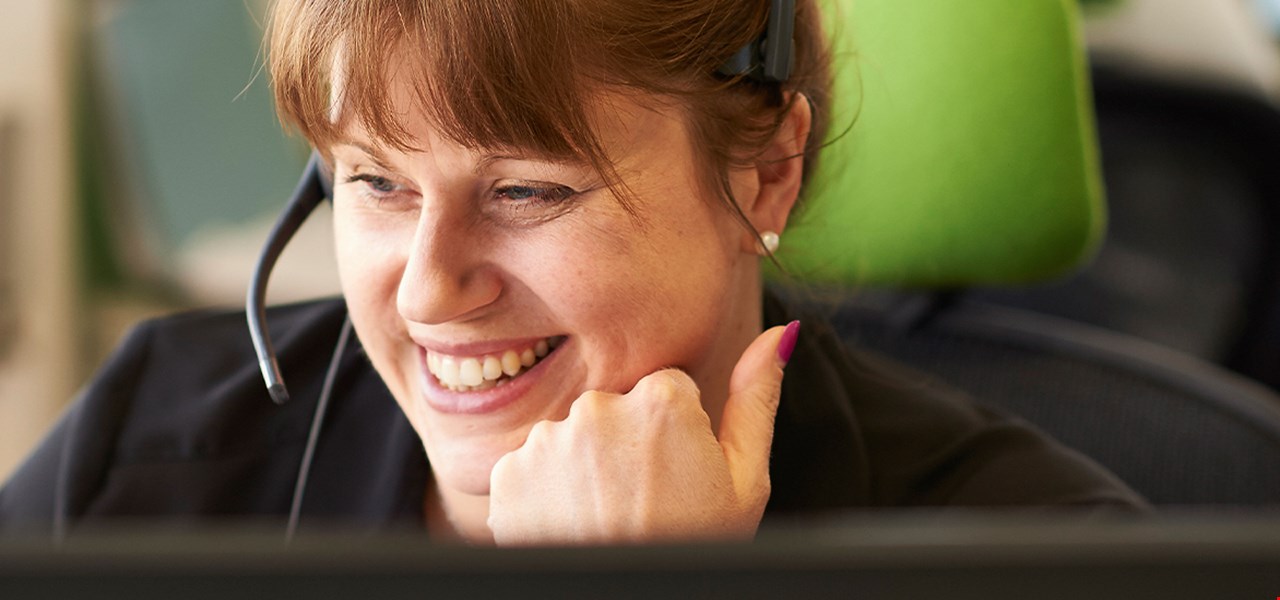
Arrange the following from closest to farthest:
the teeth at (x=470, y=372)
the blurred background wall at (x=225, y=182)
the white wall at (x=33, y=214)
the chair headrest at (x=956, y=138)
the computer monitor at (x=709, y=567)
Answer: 1. the computer monitor at (x=709, y=567)
2. the teeth at (x=470, y=372)
3. the chair headrest at (x=956, y=138)
4. the blurred background wall at (x=225, y=182)
5. the white wall at (x=33, y=214)

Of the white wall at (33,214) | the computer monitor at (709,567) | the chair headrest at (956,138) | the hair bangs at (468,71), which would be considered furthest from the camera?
the white wall at (33,214)

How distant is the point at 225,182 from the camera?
2693mm

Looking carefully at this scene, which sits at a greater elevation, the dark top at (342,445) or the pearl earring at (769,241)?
the pearl earring at (769,241)

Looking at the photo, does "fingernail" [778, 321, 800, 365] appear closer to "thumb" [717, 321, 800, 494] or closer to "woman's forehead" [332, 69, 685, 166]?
"thumb" [717, 321, 800, 494]

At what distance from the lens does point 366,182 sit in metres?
0.88

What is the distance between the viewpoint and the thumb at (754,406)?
85cm

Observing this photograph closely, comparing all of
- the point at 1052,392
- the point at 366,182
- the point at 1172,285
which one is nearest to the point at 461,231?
the point at 366,182

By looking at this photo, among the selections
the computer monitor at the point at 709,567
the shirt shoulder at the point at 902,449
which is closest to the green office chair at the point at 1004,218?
the shirt shoulder at the point at 902,449

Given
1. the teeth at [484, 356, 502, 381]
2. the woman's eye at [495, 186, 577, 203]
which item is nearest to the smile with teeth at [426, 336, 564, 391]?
the teeth at [484, 356, 502, 381]

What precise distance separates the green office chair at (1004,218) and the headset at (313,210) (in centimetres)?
19

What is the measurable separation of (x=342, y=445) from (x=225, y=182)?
5.73 feet

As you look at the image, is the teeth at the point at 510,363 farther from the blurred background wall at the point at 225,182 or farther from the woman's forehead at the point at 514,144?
the blurred background wall at the point at 225,182

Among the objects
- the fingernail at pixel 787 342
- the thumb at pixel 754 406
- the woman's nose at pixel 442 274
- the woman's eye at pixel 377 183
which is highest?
the woman's eye at pixel 377 183

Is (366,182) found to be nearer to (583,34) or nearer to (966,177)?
(583,34)
